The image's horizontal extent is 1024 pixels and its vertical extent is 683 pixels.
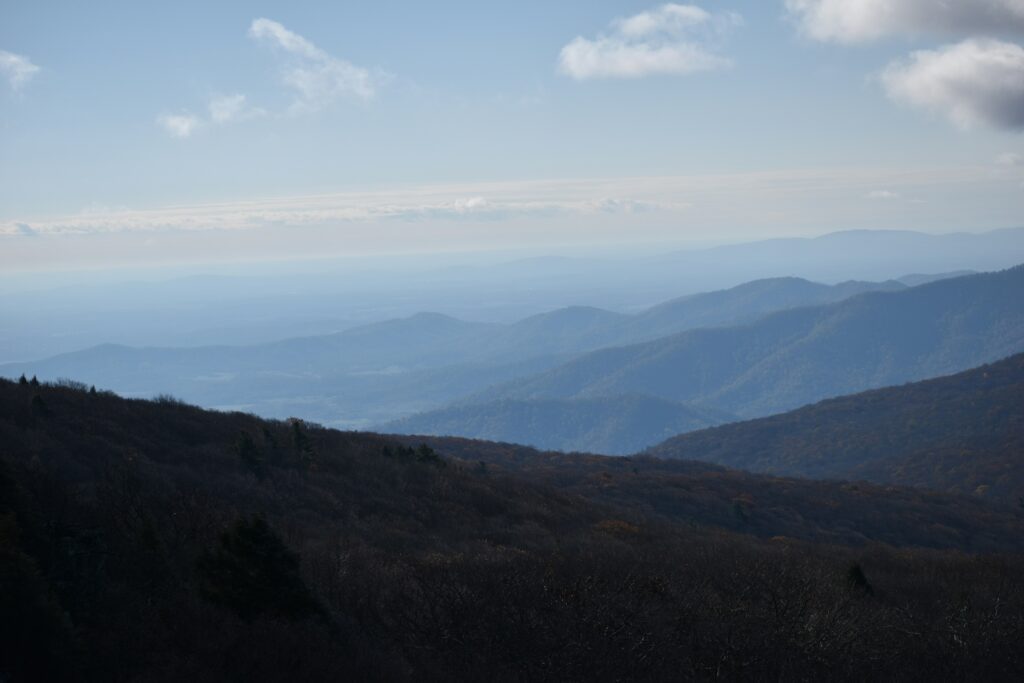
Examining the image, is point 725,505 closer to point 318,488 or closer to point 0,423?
point 318,488

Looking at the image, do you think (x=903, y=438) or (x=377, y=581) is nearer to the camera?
(x=377, y=581)

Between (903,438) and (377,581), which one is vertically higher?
(377,581)

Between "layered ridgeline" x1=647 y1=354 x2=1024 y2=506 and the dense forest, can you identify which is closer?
the dense forest

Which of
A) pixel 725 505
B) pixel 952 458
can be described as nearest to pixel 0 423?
pixel 725 505

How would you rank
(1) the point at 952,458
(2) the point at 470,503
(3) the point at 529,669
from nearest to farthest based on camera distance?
(3) the point at 529,669 → (2) the point at 470,503 → (1) the point at 952,458

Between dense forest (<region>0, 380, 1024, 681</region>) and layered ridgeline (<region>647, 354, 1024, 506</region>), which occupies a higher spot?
dense forest (<region>0, 380, 1024, 681</region>)
